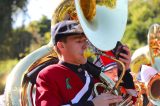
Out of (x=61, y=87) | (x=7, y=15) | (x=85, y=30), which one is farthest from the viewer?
(x=7, y=15)

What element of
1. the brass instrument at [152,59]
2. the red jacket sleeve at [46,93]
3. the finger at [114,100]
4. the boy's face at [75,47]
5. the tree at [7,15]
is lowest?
the tree at [7,15]

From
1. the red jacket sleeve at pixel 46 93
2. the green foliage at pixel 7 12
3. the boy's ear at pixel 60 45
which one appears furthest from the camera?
the green foliage at pixel 7 12

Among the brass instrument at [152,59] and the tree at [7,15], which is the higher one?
the brass instrument at [152,59]

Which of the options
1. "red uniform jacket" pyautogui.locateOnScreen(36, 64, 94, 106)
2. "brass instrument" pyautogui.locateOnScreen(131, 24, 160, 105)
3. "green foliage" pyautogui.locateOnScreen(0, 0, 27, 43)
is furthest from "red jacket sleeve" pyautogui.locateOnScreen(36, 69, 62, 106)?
"green foliage" pyautogui.locateOnScreen(0, 0, 27, 43)

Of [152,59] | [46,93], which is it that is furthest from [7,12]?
[46,93]

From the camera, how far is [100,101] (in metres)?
2.89

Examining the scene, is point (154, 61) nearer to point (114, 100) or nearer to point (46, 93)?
point (114, 100)

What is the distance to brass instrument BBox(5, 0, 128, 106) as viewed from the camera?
2863mm

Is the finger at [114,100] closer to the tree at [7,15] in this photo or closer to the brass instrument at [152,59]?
the brass instrument at [152,59]

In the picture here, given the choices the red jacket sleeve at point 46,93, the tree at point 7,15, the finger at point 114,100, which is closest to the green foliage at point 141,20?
the tree at point 7,15

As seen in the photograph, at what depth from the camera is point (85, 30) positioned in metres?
2.78

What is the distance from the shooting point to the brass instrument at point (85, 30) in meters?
2.86

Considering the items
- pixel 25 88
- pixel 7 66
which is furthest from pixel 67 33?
pixel 7 66

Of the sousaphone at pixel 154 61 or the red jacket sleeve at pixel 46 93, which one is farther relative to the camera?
the sousaphone at pixel 154 61
